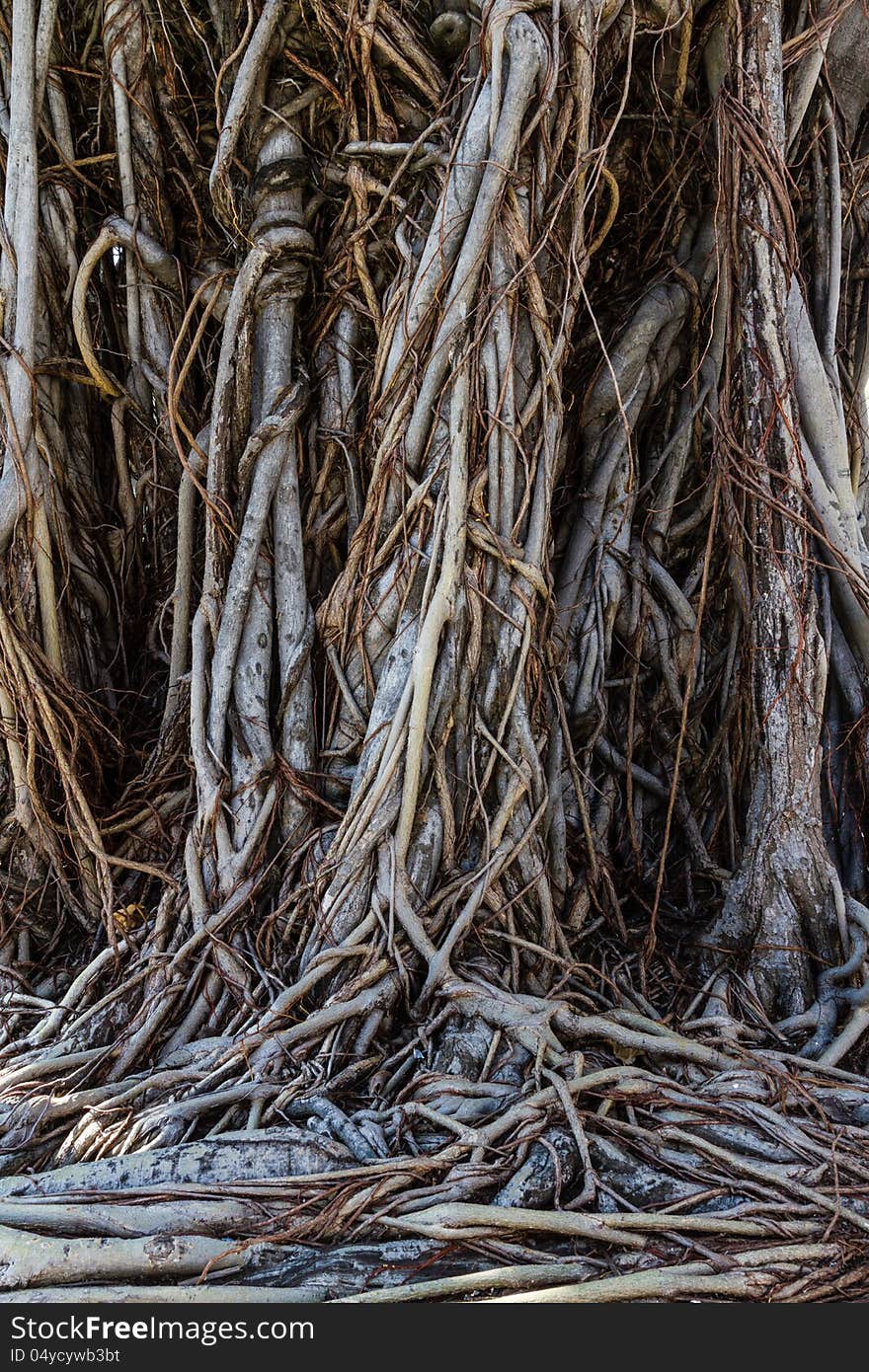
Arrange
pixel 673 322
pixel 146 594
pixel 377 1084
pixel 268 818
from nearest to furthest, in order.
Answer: pixel 377 1084 < pixel 268 818 < pixel 673 322 < pixel 146 594

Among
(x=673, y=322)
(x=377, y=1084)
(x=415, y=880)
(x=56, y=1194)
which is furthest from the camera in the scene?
(x=673, y=322)

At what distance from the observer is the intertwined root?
173cm

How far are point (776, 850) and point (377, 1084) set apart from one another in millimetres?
874

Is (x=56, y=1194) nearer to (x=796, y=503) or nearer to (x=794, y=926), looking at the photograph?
(x=794, y=926)

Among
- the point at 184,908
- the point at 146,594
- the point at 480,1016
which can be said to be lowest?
the point at 480,1016

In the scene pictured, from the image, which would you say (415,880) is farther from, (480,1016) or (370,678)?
(370,678)

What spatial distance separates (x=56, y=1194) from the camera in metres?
1.52

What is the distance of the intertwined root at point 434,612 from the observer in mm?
1729

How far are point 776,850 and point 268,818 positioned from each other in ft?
3.17

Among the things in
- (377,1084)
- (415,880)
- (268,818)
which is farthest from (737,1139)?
(268,818)

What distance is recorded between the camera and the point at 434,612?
1.97m

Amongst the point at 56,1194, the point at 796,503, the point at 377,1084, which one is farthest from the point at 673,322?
the point at 56,1194

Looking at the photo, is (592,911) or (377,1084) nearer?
(377,1084)

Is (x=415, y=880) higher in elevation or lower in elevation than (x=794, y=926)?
higher
